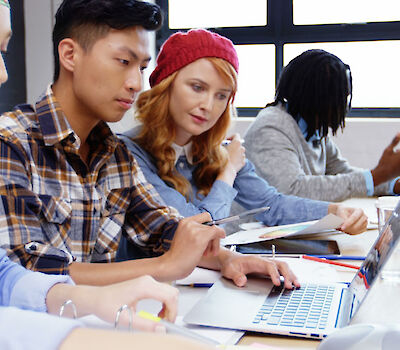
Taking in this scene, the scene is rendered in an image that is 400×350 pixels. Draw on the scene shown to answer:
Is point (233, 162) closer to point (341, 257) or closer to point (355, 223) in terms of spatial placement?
point (355, 223)

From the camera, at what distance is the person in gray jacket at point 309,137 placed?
7.08ft

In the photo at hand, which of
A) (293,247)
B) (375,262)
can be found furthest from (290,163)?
(375,262)

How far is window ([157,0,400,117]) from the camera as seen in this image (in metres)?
3.40

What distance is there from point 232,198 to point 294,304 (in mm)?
812

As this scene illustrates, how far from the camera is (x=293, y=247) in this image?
1.37 metres

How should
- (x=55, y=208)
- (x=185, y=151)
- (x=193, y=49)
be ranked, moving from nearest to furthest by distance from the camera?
(x=55, y=208) → (x=193, y=49) → (x=185, y=151)

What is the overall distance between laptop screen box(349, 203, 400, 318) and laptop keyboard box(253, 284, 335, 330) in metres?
0.05

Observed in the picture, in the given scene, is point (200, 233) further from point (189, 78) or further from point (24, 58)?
point (24, 58)

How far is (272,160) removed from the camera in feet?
7.17

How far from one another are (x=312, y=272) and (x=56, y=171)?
58 centimetres

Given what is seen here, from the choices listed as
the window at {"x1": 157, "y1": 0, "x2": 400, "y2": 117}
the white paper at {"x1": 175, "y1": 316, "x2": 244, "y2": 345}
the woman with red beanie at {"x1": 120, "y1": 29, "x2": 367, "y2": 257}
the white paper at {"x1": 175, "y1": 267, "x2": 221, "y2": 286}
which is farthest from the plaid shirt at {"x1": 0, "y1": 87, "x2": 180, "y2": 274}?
the window at {"x1": 157, "y1": 0, "x2": 400, "y2": 117}

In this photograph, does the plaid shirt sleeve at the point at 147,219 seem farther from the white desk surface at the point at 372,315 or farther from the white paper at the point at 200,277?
the white desk surface at the point at 372,315

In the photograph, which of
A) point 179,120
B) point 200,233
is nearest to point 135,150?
point 179,120

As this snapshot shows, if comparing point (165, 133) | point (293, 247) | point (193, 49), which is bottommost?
point (293, 247)
